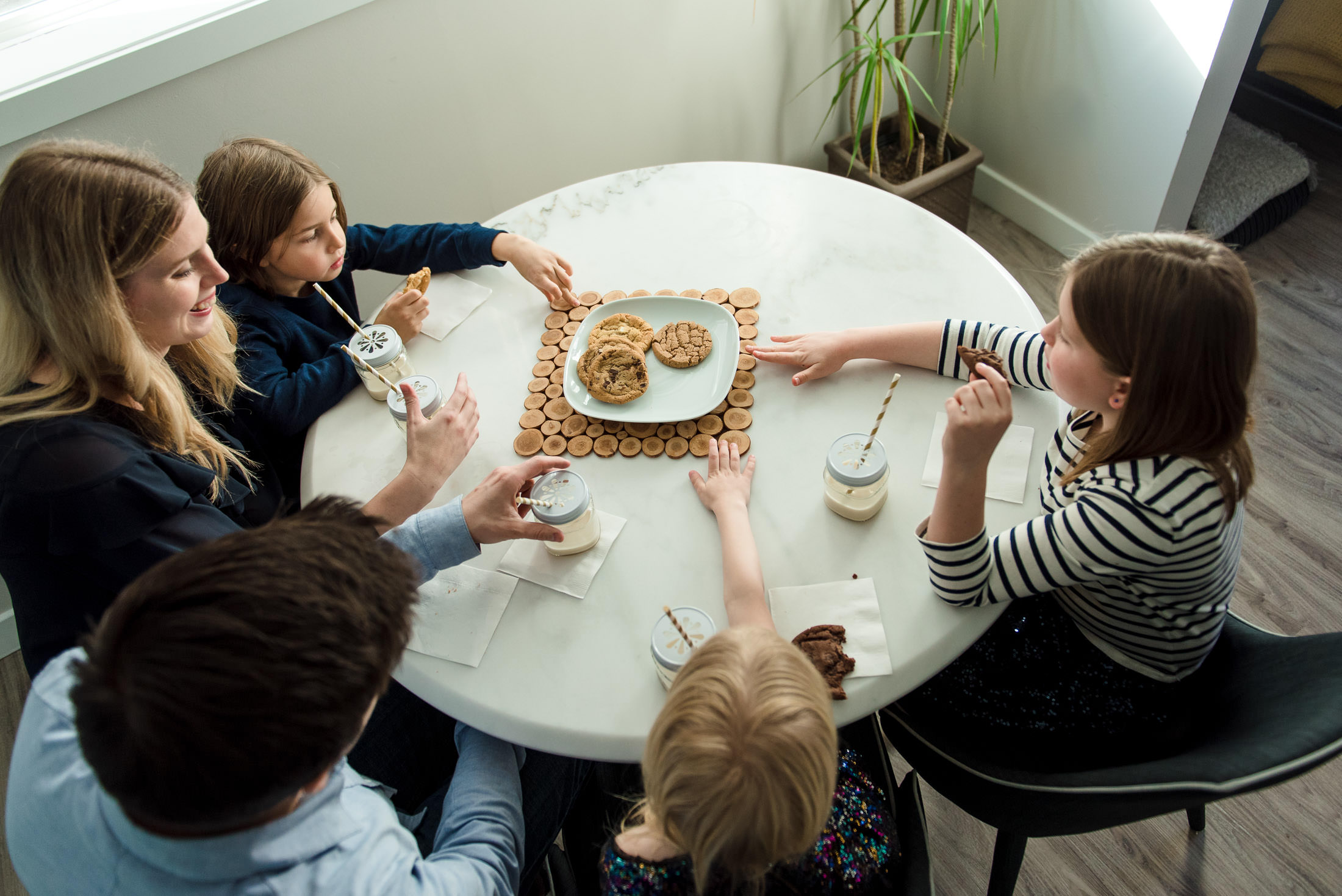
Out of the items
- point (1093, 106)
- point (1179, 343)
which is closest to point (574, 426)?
point (1179, 343)

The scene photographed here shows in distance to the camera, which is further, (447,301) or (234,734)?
(447,301)

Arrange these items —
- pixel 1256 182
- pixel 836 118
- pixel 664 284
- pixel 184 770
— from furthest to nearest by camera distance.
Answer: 1. pixel 836 118
2. pixel 1256 182
3. pixel 664 284
4. pixel 184 770

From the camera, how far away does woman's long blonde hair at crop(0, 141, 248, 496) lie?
104 centimetres

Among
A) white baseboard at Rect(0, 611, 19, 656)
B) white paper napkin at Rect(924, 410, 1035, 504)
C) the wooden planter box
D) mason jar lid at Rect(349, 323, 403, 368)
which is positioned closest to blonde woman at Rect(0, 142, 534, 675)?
mason jar lid at Rect(349, 323, 403, 368)

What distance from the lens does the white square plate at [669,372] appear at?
4.29 feet

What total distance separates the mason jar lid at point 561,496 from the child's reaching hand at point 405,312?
0.50 metres

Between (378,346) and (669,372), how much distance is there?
0.50 m

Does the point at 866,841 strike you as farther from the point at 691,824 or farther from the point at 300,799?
the point at 300,799

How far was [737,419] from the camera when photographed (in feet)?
4.19

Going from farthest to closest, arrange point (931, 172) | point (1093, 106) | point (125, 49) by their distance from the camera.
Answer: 1. point (931, 172)
2. point (1093, 106)
3. point (125, 49)

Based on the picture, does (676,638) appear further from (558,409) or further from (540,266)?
(540,266)

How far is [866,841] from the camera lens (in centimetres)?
97

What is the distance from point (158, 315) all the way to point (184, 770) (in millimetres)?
753

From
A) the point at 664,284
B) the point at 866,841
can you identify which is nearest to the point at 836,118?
the point at 664,284
